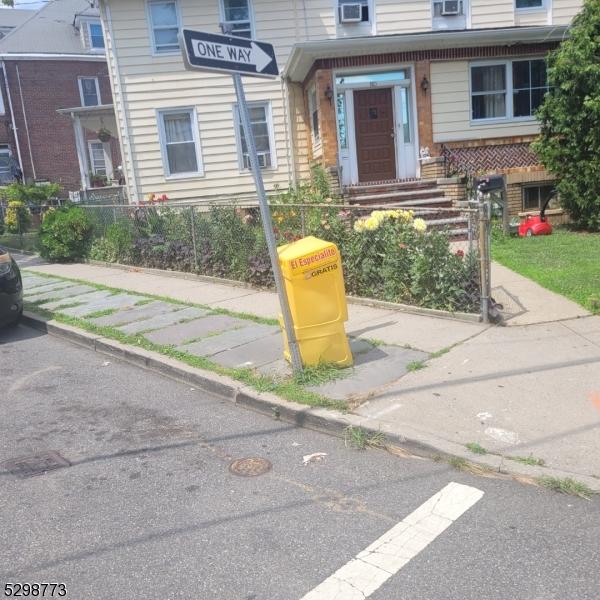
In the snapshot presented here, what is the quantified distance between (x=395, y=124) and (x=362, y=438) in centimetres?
1194

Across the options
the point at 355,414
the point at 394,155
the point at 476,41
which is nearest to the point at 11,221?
the point at 394,155

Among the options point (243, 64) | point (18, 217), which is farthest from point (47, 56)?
point (243, 64)

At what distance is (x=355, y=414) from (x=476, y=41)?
1233cm

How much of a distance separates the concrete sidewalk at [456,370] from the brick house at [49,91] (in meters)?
24.2

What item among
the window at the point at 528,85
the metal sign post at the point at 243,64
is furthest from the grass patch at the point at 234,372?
the window at the point at 528,85

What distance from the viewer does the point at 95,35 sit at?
31.4 meters

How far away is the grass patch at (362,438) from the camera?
13.7ft

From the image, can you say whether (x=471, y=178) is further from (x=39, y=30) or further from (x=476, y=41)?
(x=39, y=30)

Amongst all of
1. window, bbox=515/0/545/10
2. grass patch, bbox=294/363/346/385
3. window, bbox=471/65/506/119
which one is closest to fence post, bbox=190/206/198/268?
grass patch, bbox=294/363/346/385

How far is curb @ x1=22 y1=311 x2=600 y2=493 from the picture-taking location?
12.1 ft

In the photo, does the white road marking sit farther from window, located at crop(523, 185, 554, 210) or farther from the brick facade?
the brick facade

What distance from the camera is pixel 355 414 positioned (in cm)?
454

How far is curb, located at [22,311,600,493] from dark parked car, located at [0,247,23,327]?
1452 mm

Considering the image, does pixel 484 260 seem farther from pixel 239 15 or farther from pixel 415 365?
pixel 239 15
